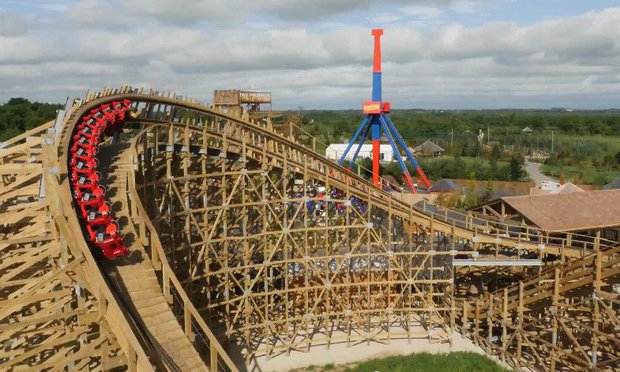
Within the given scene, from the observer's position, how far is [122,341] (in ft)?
23.2

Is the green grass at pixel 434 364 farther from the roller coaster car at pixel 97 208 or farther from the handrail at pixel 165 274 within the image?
the roller coaster car at pixel 97 208

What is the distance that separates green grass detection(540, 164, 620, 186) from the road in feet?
2.66

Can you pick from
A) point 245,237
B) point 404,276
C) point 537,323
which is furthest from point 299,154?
point 537,323

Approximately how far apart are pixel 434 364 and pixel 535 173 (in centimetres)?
4863

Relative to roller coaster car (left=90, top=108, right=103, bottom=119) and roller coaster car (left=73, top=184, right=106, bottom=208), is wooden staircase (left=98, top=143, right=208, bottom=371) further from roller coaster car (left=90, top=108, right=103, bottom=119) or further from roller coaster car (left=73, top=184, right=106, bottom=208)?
roller coaster car (left=90, top=108, right=103, bottom=119)

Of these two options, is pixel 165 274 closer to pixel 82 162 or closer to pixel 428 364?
pixel 82 162

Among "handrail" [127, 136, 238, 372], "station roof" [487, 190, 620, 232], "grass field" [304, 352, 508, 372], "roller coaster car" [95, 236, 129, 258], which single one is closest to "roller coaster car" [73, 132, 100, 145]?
"handrail" [127, 136, 238, 372]

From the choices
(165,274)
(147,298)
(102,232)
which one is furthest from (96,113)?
(147,298)

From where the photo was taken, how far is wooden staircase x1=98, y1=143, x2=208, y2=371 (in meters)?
8.12

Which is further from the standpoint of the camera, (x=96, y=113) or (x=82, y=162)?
(x=96, y=113)

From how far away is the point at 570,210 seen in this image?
20.4 meters

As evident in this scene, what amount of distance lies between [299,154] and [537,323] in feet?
28.6

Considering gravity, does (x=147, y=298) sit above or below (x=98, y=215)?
below

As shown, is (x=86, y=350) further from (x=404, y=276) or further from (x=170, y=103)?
(x=404, y=276)
